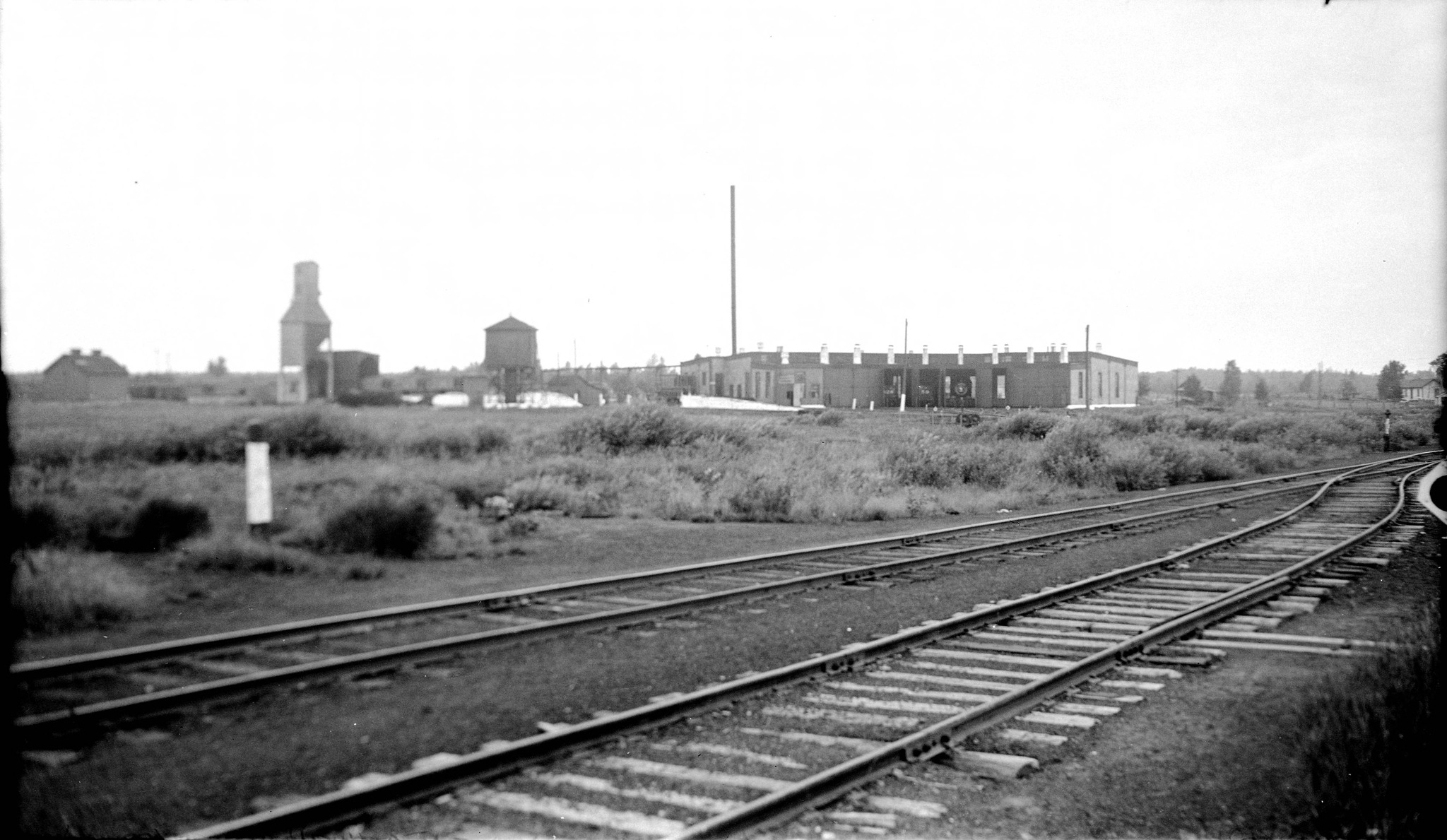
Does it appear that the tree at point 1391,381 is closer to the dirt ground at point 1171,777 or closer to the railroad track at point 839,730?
the railroad track at point 839,730

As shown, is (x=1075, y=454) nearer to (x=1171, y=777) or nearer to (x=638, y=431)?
(x=638, y=431)

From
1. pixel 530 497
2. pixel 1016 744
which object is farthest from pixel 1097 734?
pixel 530 497

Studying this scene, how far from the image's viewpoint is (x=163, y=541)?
6.72m

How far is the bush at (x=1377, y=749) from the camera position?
444cm

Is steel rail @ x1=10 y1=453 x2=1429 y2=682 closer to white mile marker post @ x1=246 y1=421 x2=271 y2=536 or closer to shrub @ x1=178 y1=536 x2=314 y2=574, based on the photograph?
shrub @ x1=178 y1=536 x2=314 y2=574

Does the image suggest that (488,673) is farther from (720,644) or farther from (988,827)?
(988,827)

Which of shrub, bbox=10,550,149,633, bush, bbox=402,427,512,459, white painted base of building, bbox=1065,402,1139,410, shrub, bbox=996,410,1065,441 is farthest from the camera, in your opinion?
white painted base of building, bbox=1065,402,1139,410

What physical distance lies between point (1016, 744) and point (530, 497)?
435 inches

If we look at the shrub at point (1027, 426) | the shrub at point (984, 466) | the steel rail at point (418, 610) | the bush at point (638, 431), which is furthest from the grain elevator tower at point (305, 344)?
the shrub at point (1027, 426)

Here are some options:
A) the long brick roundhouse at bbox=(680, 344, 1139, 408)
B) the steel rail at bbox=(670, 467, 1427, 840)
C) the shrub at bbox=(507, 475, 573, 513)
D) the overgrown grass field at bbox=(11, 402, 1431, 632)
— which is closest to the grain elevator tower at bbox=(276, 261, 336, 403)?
the overgrown grass field at bbox=(11, 402, 1431, 632)

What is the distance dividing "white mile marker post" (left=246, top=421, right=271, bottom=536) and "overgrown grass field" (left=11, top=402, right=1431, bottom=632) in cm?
7

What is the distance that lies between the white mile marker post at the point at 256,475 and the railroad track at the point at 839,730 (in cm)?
282

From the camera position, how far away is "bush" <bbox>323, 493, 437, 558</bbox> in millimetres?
9188

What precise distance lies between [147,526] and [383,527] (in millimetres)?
3583
